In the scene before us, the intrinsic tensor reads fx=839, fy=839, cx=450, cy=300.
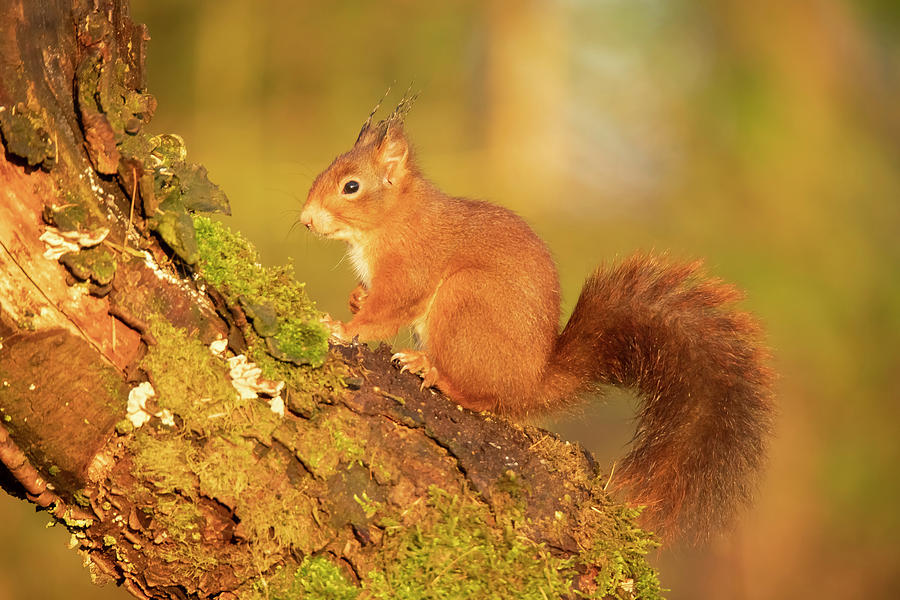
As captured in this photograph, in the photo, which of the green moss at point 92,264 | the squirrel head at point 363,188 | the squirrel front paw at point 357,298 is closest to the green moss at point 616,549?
the green moss at point 92,264

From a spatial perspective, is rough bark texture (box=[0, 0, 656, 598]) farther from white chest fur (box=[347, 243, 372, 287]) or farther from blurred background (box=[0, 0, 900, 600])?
blurred background (box=[0, 0, 900, 600])

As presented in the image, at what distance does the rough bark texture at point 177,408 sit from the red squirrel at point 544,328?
14.9 inches

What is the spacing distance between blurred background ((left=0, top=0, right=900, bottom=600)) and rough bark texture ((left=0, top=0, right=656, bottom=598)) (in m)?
3.37

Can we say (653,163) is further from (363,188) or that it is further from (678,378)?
(678,378)

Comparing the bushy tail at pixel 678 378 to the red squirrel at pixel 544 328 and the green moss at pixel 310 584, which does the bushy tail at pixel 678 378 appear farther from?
the green moss at pixel 310 584

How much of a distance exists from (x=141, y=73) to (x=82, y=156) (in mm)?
239

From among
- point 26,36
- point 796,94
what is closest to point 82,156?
point 26,36

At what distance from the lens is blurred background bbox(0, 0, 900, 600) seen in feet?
16.7

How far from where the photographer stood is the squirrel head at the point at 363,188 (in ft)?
9.14

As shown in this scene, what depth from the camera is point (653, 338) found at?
207cm

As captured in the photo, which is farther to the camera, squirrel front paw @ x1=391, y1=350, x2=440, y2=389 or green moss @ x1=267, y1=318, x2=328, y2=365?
squirrel front paw @ x1=391, y1=350, x2=440, y2=389

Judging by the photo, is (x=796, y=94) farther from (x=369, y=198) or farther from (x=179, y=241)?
(x=179, y=241)

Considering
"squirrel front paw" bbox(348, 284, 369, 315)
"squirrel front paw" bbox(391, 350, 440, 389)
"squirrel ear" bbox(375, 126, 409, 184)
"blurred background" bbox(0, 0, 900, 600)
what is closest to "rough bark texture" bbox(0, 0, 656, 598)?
"squirrel front paw" bbox(391, 350, 440, 389)

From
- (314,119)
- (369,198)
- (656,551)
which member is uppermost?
(314,119)
